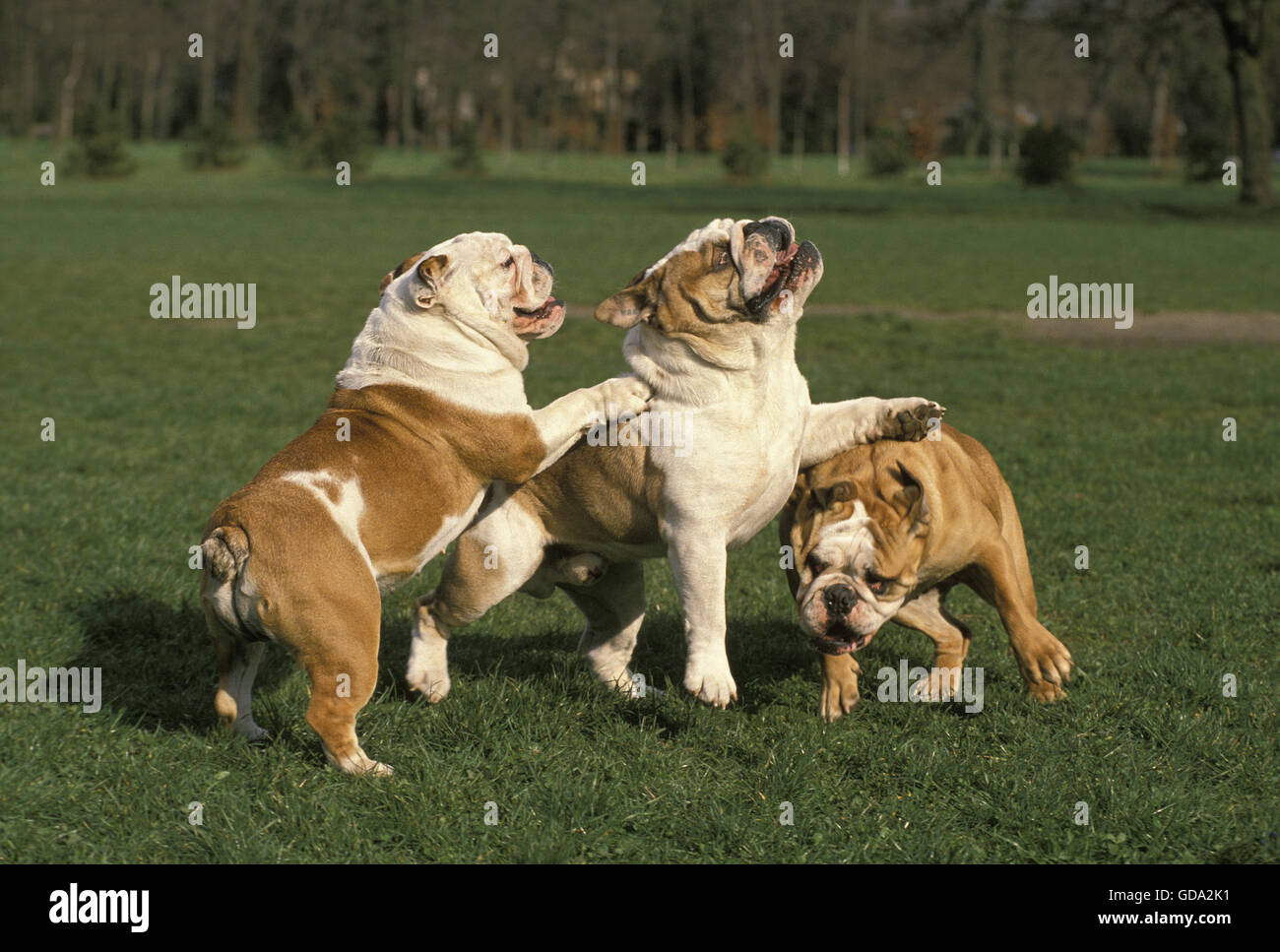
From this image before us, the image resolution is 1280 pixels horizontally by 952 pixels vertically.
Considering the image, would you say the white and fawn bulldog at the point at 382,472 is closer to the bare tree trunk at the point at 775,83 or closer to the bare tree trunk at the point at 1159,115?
the bare tree trunk at the point at 1159,115

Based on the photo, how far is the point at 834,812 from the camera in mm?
5027

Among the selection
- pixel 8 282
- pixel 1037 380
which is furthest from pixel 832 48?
pixel 1037 380

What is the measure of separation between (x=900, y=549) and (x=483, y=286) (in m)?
2.00

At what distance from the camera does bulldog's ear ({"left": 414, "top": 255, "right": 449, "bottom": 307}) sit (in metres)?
5.45

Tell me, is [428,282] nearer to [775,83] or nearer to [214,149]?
[214,149]

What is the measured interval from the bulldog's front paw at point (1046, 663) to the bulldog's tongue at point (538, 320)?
2.43 metres

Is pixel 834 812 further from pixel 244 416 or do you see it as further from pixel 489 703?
pixel 244 416

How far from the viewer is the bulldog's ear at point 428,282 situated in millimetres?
5453

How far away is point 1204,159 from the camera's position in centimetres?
5966

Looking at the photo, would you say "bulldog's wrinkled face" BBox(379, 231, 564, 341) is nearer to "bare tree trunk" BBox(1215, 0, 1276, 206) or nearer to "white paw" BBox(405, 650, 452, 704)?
"white paw" BBox(405, 650, 452, 704)

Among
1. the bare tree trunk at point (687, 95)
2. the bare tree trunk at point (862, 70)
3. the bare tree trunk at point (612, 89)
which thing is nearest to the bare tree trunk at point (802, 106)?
the bare tree trunk at point (862, 70)

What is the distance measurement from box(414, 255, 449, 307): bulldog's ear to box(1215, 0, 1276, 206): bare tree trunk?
3925 cm

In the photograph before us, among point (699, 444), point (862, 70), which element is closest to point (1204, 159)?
point (862, 70)

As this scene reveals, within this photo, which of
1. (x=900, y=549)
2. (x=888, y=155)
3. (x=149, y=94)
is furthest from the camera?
(x=149, y=94)
